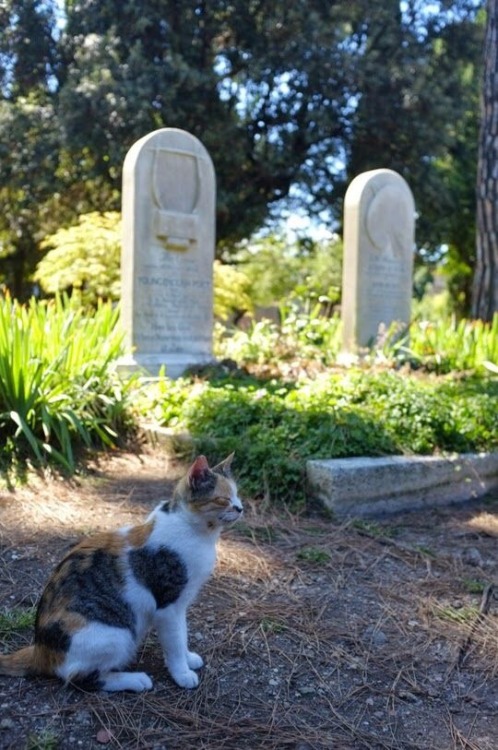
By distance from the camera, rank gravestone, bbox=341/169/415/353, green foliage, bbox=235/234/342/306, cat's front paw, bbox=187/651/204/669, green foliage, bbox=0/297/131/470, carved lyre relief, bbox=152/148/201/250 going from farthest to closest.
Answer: green foliage, bbox=235/234/342/306
gravestone, bbox=341/169/415/353
carved lyre relief, bbox=152/148/201/250
green foliage, bbox=0/297/131/470
cat's front paw, bbox=187/651/204/669

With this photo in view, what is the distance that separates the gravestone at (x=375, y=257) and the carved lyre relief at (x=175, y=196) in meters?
2.49

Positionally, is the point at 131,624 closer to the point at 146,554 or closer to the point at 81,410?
the point at 146,554

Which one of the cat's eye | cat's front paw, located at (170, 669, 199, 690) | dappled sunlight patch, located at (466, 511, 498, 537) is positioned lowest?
dappled sunlight patch, located at (466, 511, 498, 537)

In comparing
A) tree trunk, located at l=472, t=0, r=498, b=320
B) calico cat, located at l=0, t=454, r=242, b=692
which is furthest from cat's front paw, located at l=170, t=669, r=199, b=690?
tree trunk, located at l=472, t=0, r=498, b=320

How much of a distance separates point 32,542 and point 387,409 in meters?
2.79

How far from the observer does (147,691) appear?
2.34 meters

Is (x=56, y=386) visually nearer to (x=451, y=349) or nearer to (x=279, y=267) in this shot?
(x=451, y=349)

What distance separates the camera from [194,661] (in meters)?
2.55

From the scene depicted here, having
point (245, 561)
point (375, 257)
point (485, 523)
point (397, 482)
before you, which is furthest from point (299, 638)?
point (375, 257)

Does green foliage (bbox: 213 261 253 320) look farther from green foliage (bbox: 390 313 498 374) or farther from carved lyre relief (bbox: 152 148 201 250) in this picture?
carved lyre relief (bbox: 152 148 201 250)

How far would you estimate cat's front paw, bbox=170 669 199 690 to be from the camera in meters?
2.39

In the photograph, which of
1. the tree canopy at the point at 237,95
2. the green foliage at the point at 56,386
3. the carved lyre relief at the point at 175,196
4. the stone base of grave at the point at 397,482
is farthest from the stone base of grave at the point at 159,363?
the tree canopy at the point at 237,95

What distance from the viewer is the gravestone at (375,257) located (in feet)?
30.5

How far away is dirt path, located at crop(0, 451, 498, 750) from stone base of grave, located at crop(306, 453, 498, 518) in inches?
6.2
